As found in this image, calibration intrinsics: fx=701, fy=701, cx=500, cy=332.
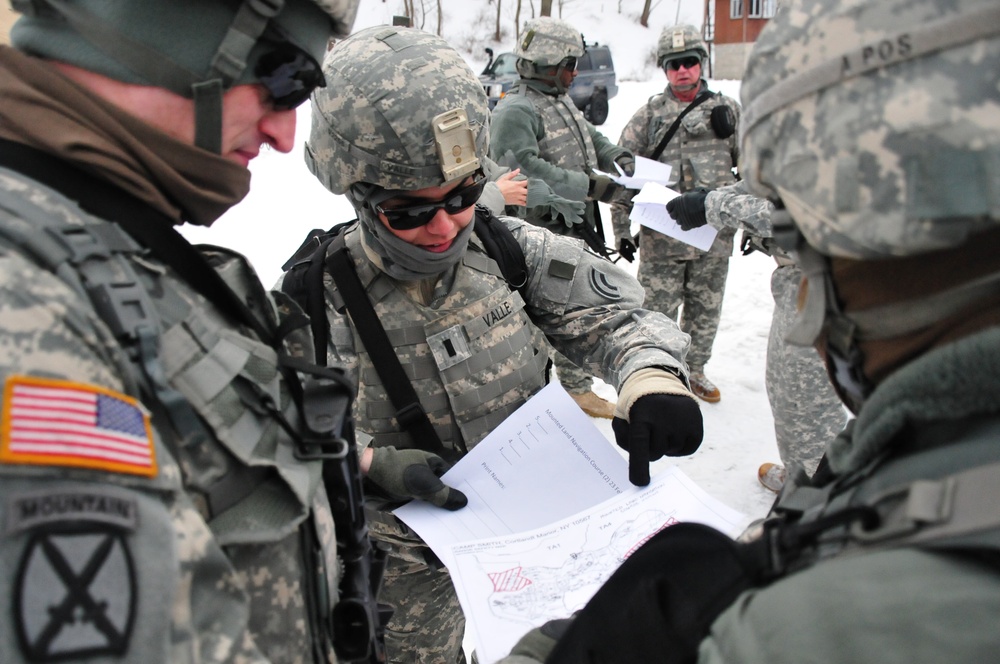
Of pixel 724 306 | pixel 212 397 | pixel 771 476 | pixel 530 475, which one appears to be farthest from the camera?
pixel 724 306

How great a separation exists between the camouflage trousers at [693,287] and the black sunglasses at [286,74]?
13.1ft

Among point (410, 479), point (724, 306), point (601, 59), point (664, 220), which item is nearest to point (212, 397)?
point (410, 479)

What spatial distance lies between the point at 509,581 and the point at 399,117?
3.81ft

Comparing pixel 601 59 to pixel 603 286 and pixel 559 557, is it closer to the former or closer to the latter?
pixel 603 286

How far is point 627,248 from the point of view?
16.3 ft

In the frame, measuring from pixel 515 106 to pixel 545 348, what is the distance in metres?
2.76

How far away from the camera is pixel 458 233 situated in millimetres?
1930

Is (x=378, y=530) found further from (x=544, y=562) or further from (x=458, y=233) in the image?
(x=458, y=233)

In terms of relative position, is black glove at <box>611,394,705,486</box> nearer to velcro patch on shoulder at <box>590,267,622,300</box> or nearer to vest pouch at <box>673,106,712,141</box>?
velcro patch on shoulder at <box>590,267,622,300</box>

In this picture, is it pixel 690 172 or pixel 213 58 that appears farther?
pixel 690 172

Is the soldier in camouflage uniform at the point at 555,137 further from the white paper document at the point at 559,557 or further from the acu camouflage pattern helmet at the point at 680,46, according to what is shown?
the white paper document at the point at 559,557

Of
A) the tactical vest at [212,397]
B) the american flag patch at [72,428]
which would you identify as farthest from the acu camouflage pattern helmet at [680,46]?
the american flag patch at [72,428]

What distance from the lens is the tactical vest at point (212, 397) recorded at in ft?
2.77

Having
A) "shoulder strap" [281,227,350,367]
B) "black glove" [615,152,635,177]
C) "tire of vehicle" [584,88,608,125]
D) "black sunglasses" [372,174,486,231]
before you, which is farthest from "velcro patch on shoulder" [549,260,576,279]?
"tire of vehicle" [584,88,608,125]
